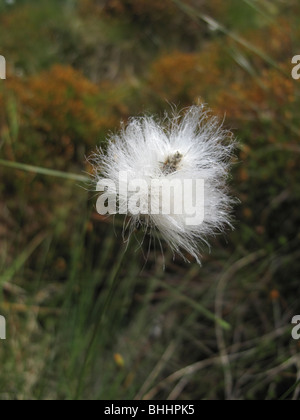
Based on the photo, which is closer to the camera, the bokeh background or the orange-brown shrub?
the bokeh background

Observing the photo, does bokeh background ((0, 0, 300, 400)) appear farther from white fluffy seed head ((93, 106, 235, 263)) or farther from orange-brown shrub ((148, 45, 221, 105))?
white fluffy seed head ((93, 106, 235, 263))

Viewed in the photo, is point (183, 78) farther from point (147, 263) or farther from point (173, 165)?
point (173, 165)

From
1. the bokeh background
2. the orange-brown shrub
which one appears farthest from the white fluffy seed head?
the orange-brown shrub

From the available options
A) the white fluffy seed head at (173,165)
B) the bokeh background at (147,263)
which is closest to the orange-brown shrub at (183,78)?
the bokeh background at (147,263)

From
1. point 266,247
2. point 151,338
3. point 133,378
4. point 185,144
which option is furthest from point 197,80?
point 185,144

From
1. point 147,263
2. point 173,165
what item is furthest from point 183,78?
point 173,165

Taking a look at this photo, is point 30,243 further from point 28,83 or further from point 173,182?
point 173,182

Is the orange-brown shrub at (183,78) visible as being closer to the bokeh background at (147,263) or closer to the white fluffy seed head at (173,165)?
the bokeh background at (147,263)
